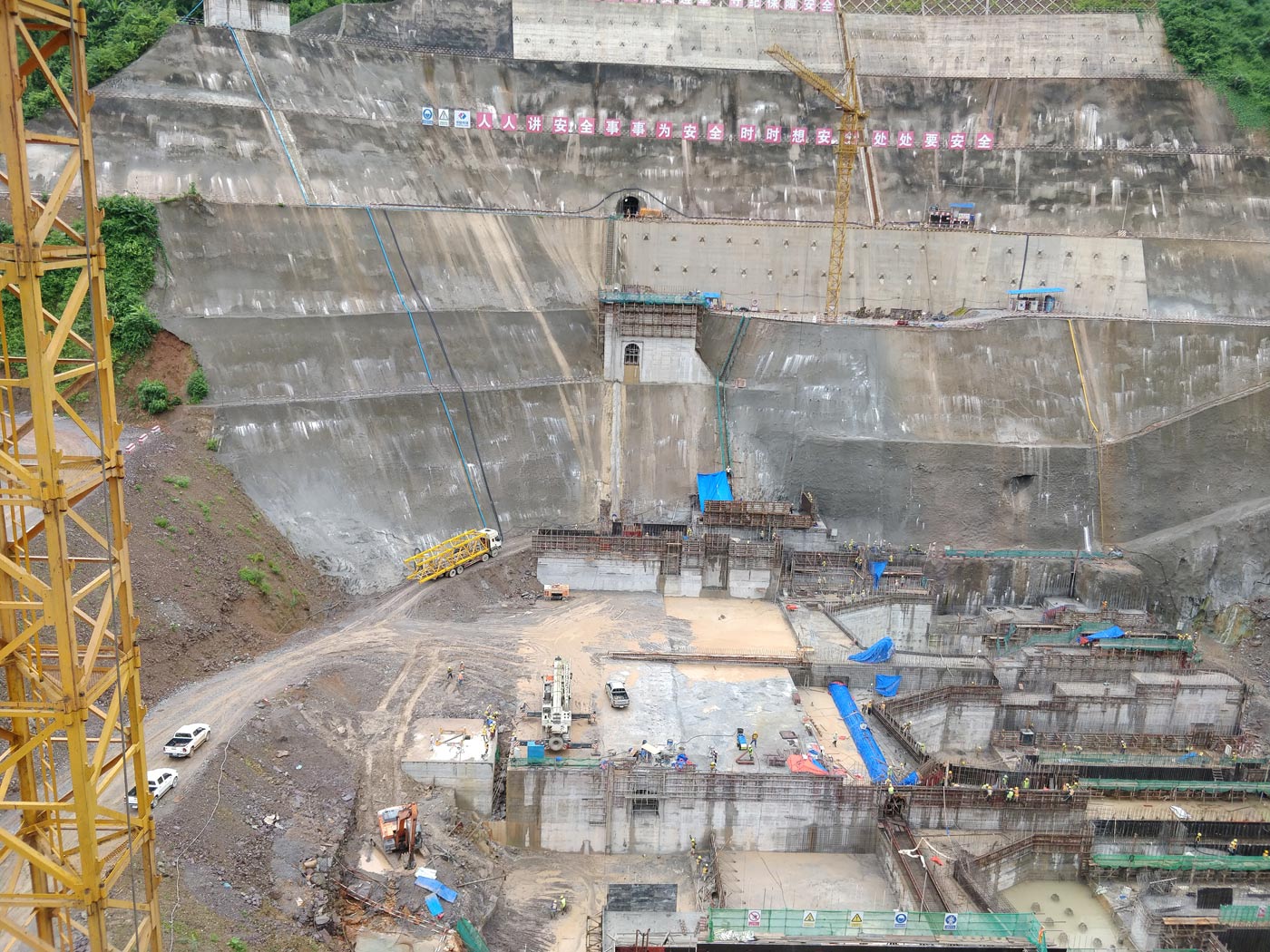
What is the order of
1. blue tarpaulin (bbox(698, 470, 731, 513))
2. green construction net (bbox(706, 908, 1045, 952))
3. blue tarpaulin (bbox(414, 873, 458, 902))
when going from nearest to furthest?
green construction net (bbox(706, 908, 1045, 952))
blue tarpaulin (bbox(414, 873, 458, 902))
blue tarpaulin (bbox(698, 470, 731, 513))

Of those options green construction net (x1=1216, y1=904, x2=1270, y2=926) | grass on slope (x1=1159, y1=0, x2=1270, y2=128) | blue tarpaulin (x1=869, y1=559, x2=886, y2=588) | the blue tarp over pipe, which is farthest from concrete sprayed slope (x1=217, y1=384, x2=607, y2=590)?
grass on slope (x1=1159, y1=0, x2=1270, y2=128)

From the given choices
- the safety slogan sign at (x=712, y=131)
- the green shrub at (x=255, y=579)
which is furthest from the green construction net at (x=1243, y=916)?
the safety slogan sign at (x=712, y=131)

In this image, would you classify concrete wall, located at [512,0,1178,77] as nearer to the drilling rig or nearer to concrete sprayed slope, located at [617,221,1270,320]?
concrete sprayed slope, located at [617,221,1270,320]

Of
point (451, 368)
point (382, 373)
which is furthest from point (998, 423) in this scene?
point (382, 373)

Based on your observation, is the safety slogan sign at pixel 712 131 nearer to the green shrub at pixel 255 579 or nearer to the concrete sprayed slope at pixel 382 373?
the concrete sprayed slope at pixel 382 373

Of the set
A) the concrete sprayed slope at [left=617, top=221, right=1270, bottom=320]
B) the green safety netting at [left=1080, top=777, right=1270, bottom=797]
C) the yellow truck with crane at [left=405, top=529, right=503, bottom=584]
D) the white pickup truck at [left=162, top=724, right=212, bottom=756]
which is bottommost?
the green safety netting at [left=1080, top=777, right=1270, bottom=797]

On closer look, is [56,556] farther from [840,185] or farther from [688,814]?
[840,185]
